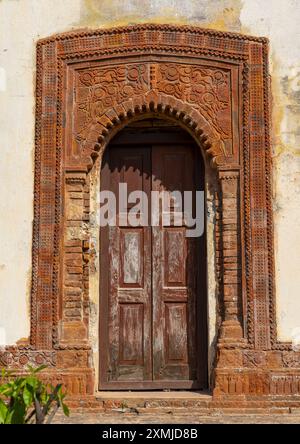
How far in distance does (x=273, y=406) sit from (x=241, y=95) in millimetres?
3247

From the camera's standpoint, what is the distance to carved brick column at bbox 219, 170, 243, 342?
22.7 feet

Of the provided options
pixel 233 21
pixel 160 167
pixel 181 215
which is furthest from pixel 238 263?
pixel 233 21

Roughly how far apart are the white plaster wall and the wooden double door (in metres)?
0.87

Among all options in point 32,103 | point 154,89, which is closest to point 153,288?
point 154,89

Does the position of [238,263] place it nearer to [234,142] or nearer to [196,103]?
[234,142]

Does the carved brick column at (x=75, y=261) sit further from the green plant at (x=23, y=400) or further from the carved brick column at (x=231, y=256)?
the carved brick column at (x=231, y=256)

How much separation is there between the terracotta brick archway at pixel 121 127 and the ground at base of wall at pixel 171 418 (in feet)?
1.05

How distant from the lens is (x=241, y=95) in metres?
7.26

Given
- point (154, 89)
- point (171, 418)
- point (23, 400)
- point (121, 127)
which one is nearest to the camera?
point (23, 400)

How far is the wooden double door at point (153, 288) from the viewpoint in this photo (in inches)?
284

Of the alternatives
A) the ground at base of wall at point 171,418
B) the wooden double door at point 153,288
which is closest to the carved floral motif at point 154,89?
the wooden double door at point 153,288

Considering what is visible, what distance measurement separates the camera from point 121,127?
7445 mm

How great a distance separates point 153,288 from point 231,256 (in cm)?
93

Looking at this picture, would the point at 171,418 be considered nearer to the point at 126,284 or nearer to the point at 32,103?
the point at 126,284
